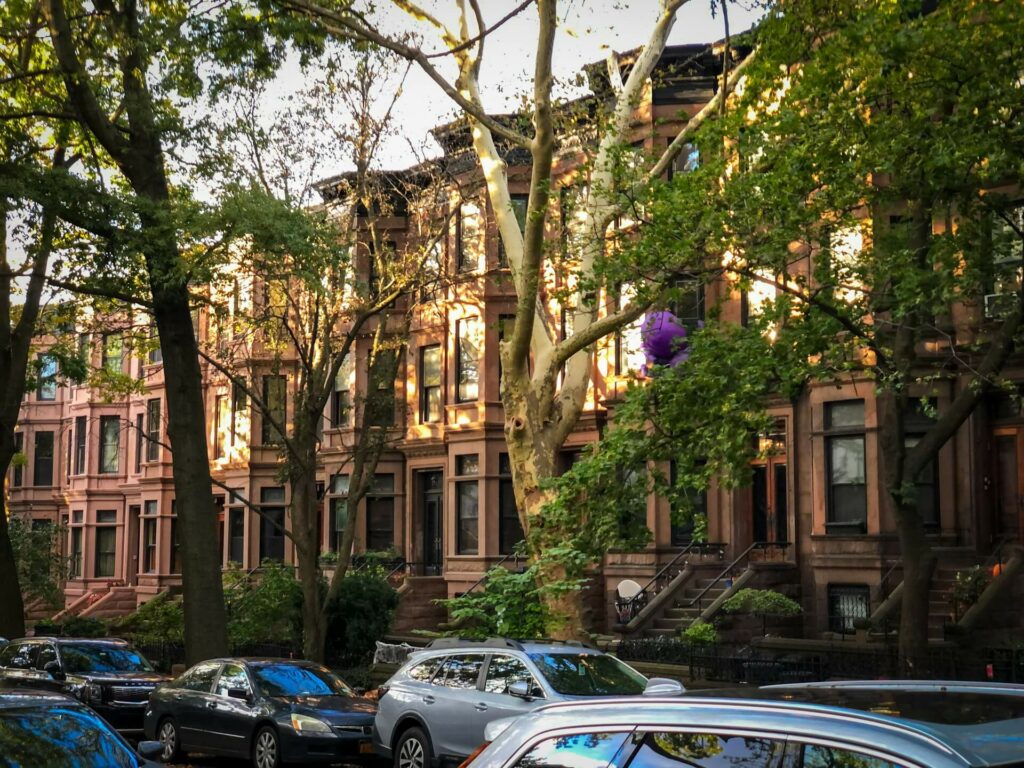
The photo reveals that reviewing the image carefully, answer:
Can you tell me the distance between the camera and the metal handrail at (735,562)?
2858cm

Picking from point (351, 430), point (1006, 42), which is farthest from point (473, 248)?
point (1006, 42)

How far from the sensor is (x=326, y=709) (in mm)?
17000

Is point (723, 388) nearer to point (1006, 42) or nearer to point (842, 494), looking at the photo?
Result: point (1006, 42)

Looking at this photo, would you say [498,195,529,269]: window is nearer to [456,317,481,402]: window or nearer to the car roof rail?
[456,317,481,402]: window

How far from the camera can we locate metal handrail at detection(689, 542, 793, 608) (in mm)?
28578

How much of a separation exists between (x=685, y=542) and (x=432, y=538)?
11.0m

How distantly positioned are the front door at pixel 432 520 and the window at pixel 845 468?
48.6 ft

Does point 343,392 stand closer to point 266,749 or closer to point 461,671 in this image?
point 266,749

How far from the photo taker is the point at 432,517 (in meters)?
40.8

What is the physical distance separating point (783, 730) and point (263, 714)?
14.0 metres

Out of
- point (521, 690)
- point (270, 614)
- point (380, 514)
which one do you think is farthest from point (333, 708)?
point (380, 514)

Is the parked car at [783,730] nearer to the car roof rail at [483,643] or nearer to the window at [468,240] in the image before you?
the car roof rail at [483,643]

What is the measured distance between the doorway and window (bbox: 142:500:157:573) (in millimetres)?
15740

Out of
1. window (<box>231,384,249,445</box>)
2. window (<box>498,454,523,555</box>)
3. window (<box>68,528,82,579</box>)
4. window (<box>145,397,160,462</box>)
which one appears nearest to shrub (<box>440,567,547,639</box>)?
window (<box>498,454,523,555</box>)
